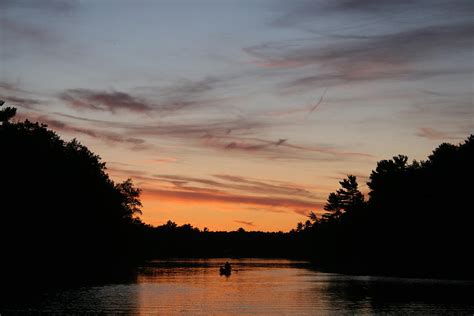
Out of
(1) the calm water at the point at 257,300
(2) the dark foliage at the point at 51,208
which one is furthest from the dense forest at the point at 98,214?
(1) the calm water at the point at 257,300

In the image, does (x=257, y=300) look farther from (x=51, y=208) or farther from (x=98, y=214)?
(x=98, y=214)

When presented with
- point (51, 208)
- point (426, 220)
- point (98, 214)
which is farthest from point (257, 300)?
point (98, 214)

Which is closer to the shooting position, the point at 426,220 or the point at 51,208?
the point at 51,208

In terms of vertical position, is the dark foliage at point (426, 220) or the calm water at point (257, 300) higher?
the dark foliage at point (426, 220)

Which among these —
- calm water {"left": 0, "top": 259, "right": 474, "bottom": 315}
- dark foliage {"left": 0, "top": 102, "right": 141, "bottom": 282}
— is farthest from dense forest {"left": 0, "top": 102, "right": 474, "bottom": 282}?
calm water {"left": 0, "top": 259, "right": 474, "bottom": 315}

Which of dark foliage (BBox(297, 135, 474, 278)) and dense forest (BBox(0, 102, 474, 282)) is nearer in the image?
dense forest (BBox(0, 102, 474, 282))

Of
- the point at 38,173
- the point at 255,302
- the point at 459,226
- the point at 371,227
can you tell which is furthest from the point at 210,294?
the point at 371,227

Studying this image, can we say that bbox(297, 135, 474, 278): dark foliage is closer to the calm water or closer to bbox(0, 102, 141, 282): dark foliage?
the calm water

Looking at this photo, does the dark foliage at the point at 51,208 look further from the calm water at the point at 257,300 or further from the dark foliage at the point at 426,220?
the dark foliage at the point at 426,220

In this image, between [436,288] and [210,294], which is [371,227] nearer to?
[436,288]

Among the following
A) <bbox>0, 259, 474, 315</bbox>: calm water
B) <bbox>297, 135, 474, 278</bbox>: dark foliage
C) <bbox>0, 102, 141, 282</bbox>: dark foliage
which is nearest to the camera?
<bbox>0, 259, 474, 315</bbox>: calm water

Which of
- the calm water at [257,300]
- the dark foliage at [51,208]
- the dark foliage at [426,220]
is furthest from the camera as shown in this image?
the dark foliage at [426,220]

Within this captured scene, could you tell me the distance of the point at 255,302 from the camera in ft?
218

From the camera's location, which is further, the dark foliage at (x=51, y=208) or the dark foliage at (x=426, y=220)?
the dark foliage at (x=426, y=220)
